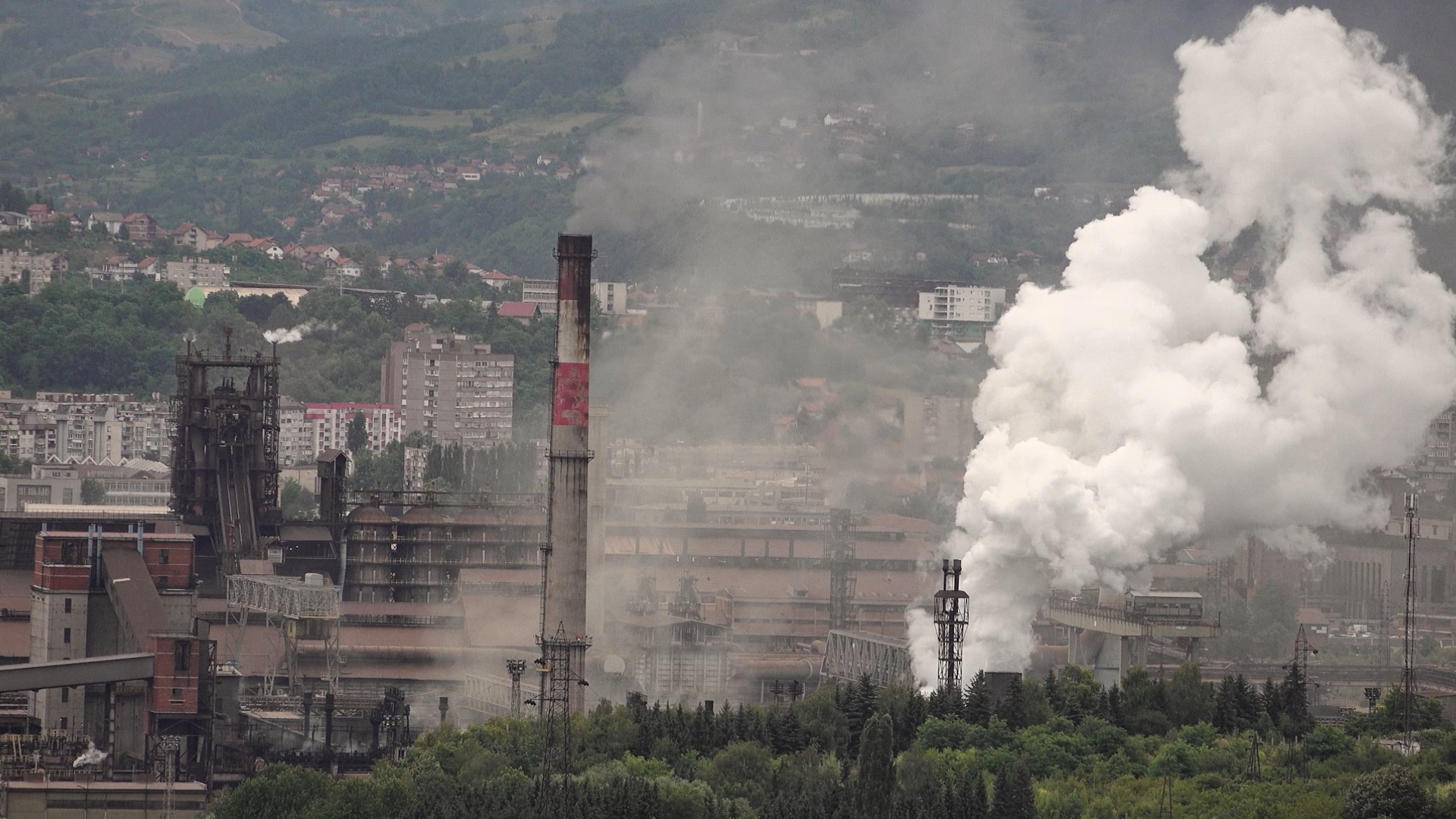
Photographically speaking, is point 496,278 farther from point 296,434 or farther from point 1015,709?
point 1015,709

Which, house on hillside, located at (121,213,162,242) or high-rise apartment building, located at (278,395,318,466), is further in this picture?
house on hillside, located at (121,213,162,242)

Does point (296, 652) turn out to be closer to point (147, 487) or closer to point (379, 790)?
point (379, 790)

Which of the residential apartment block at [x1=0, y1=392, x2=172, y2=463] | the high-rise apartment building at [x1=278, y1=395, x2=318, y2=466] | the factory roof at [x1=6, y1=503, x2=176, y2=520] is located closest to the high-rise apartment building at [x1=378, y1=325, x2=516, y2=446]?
the high-rise apartment building at [x1=278, y1=395, x2=318, y2=466]

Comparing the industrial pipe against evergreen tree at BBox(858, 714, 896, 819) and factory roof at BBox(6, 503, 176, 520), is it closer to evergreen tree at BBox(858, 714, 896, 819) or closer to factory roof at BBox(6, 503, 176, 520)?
factory roof at BBox(6, 503, 176, 520)

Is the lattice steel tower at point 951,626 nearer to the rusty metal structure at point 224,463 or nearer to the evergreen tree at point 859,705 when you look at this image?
the evergreen tree at point 859,705

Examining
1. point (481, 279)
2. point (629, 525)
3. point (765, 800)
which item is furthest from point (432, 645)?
point (481, 279)

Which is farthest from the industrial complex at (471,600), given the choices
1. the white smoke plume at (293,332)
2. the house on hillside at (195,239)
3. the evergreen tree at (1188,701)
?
the house on hillside at (195,239)
